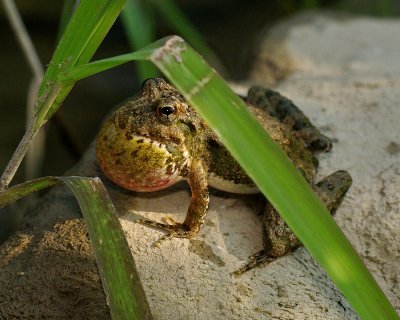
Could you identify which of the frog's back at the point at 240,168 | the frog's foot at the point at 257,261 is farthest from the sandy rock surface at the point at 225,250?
the frog's back at the point at 240,168

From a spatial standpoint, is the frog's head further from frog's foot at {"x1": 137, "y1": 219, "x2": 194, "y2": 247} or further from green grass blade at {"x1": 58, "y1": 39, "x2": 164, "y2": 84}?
green grass blade at {"x1": 58, "y1": 39, "x2": 164, "y2": 84}

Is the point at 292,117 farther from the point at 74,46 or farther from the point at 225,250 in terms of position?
the point at 74,46

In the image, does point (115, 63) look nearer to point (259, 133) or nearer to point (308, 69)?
A: point (259, 133)

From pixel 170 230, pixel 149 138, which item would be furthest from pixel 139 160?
pixel 170 230

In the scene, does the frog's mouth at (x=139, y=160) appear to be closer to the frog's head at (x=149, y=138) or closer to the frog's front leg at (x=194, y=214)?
the frog's head at (x=149, y=138)

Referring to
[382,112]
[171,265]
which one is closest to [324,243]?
[171,265]

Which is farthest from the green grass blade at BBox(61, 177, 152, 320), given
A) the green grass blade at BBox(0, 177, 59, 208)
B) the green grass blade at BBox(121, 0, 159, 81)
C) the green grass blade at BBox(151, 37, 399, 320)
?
the green grass blade at BBox(121, 0, 159, 81)
